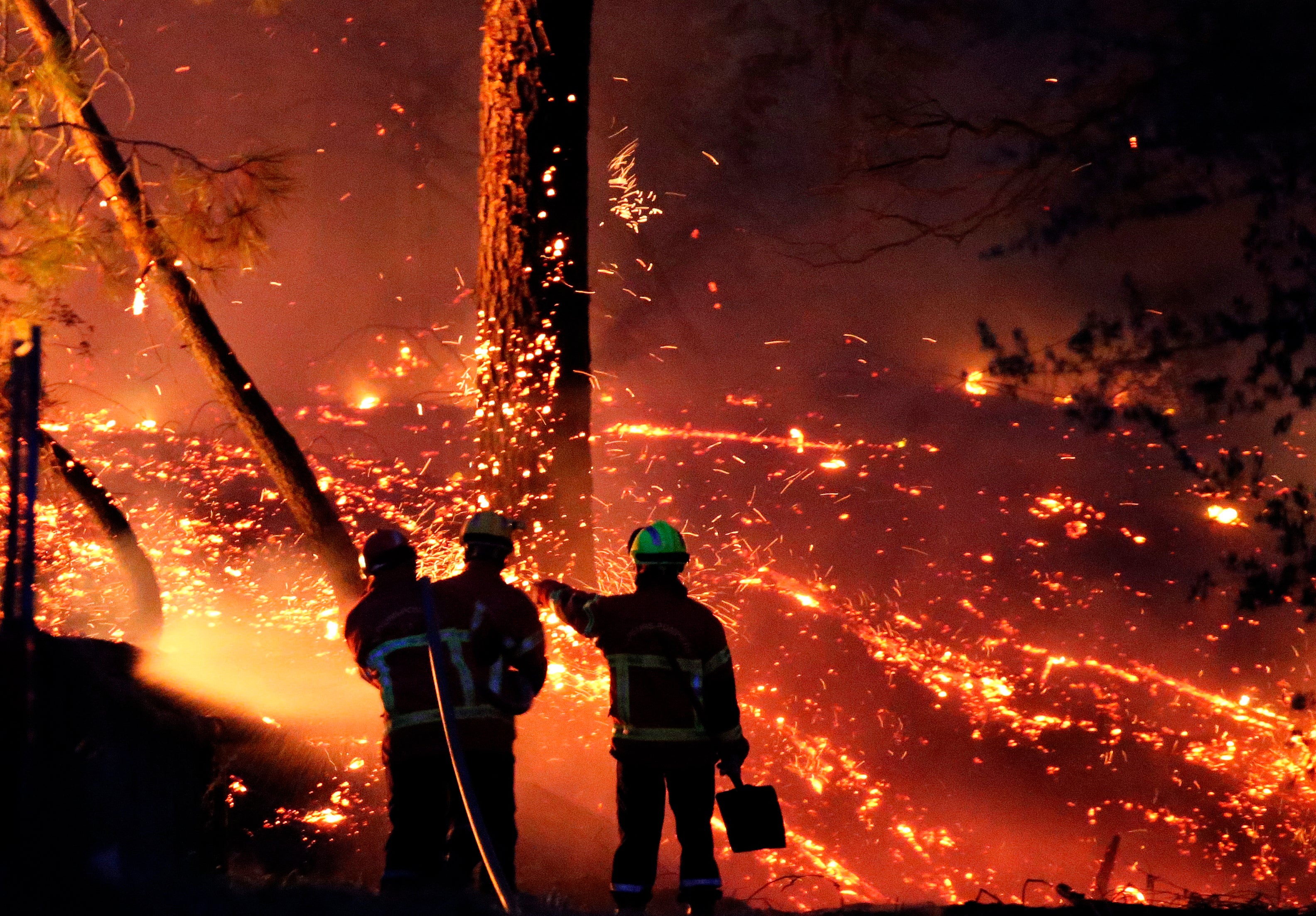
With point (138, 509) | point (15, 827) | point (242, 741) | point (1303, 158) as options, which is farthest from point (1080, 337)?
point (138, 509)

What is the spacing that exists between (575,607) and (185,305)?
3505 mm

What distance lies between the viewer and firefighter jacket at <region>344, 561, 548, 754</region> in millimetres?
4461

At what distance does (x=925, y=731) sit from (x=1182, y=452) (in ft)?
10.4

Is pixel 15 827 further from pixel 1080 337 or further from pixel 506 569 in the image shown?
pixel 1080 337

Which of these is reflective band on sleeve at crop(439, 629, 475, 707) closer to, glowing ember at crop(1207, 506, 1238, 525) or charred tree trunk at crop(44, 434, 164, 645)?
charred tree trunk at crop(44, 434, 164, 645)

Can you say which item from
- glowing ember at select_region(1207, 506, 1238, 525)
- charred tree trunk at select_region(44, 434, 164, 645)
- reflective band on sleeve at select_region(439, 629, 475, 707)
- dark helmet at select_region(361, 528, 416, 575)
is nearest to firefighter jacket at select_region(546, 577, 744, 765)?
reflective band on sleeve at select_region(439, 629, 475, 707)

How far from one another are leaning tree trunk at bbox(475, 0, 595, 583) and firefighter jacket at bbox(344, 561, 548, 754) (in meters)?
2.27

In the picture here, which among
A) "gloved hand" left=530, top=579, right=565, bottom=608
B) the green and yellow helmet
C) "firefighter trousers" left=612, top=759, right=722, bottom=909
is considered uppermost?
the green and yellow helmet

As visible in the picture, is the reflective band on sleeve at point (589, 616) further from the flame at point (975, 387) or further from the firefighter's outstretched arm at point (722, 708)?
the flame at point (975, 387)

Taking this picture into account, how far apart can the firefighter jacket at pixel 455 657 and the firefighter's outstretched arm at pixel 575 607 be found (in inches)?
4.8

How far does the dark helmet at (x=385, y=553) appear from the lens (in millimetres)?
4613

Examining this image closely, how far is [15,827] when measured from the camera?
3.34 meters

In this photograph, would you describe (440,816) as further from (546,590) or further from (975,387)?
(975,387)

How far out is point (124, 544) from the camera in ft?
24.0
